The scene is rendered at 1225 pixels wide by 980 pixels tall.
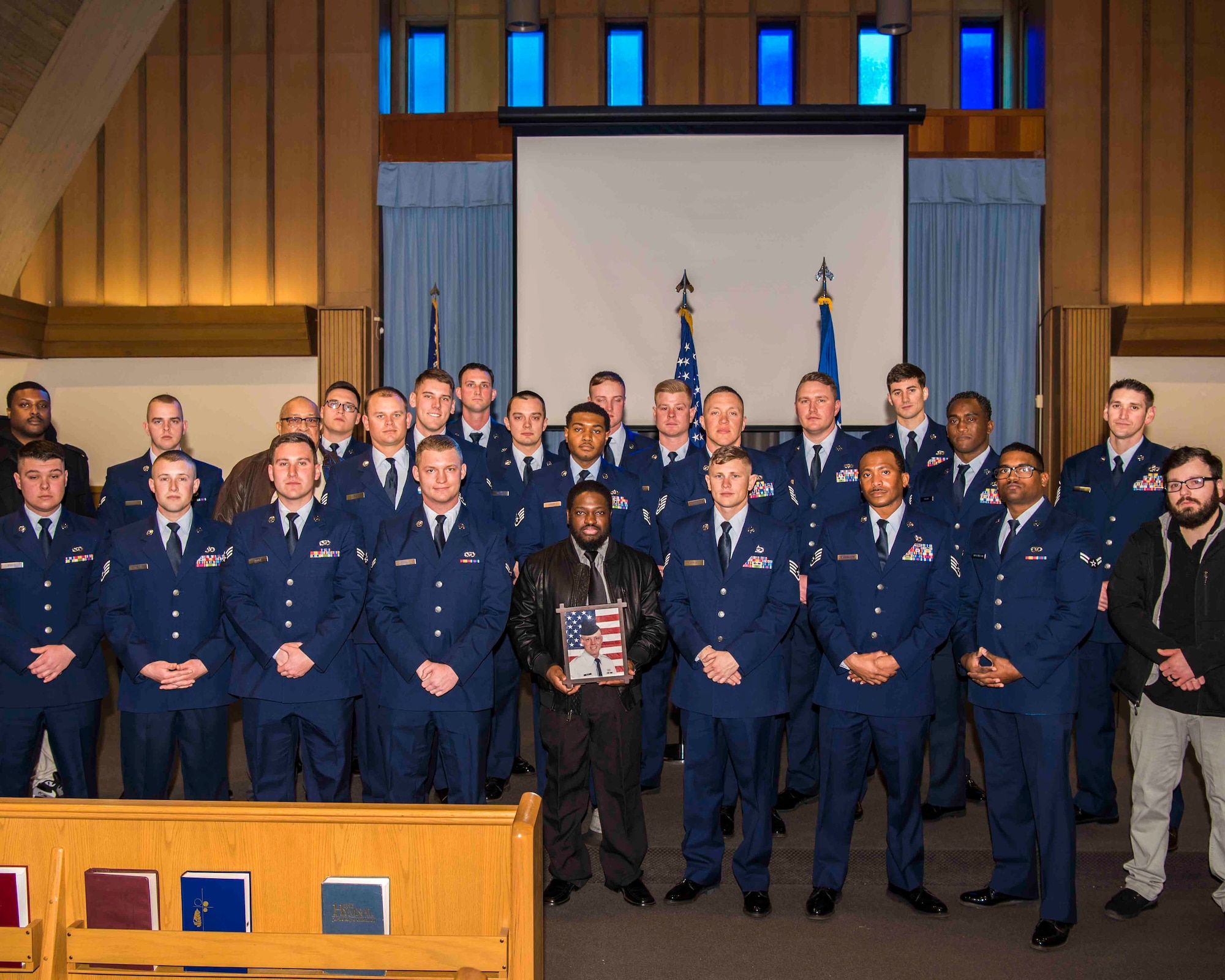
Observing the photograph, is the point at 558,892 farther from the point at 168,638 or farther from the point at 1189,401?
the point at 1189,401

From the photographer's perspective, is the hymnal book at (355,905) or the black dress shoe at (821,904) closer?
the hymnal book at (355,905)

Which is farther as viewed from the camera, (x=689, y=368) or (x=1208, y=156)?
(x=1208, y=156)

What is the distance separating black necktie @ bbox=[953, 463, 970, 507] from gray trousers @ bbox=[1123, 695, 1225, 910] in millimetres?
1042

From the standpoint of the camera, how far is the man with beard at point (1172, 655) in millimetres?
3258

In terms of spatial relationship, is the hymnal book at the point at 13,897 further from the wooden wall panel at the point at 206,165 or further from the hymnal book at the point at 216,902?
the wooden wall panel at the point at 206,165

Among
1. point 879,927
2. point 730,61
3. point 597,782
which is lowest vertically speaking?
point 879,927

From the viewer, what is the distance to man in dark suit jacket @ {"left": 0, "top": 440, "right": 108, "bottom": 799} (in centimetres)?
367

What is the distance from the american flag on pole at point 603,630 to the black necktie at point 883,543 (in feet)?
2.99

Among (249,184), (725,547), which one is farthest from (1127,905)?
(249,184)

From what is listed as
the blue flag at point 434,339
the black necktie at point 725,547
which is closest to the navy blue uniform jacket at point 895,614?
the black necktie at point 725,547

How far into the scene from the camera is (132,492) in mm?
4668

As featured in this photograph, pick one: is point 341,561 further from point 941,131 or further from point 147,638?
point 941,131

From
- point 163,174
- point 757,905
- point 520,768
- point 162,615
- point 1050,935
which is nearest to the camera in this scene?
point 1050,935

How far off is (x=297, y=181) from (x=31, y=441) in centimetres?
369
